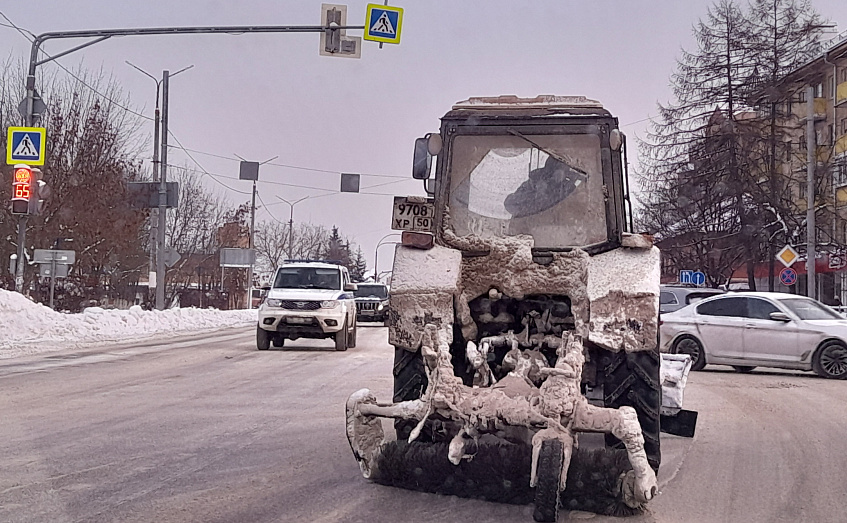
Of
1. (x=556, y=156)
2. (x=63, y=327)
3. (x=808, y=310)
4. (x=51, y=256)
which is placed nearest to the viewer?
(x=556, y=156)

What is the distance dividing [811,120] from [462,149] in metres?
23.9

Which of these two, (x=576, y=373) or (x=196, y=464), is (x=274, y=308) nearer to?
(x=196, y=464)

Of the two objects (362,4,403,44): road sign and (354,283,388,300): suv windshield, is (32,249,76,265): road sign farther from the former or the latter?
(354,283,388,300): suv windshield

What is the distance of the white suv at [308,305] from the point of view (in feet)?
64.8

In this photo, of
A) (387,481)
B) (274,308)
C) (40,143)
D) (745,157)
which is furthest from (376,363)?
(745,157)

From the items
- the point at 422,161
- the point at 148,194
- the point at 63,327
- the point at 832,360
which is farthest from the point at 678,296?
the point at 148,194

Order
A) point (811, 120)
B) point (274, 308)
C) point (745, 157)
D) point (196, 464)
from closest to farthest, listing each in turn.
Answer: point (196, 464)
point (274, 308)
point (811, 120)
point (745, 157)

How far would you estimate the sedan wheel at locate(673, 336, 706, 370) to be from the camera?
57.0ft

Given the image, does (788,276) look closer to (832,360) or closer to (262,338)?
A: (832,360)

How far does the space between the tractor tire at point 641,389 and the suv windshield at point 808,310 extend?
445 inches

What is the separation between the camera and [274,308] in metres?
19.9

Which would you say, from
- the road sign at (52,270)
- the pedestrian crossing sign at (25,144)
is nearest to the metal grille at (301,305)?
the pedestrian crossing sign at (25,144)

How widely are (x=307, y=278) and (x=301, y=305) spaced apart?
132 centimetres

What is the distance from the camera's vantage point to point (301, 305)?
19.8 metres
